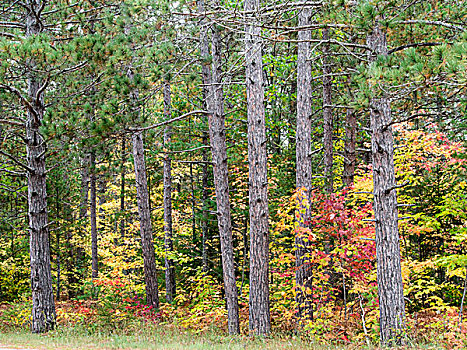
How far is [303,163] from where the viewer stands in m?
9.88

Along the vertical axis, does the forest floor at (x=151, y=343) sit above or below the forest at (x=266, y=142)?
below

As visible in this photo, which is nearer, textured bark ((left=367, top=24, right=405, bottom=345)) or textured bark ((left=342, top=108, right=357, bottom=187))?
textured bark ((left=367, top=24, right=405, bottom=345))

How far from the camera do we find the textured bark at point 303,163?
9.48m

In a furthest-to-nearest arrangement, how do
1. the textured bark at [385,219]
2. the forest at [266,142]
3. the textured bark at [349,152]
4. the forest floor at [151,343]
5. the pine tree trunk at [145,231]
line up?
1. the pine tree trunk at [145,231]
2. the textured bark at [349,152]
3. the forest floor at [151,343]
4. the textured bark at [385,219]
5. the forest at [266,142]

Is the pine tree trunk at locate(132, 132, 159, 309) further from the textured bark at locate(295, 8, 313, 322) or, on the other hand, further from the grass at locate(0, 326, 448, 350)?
the textured bark at locate(295, 8, 313, 322)

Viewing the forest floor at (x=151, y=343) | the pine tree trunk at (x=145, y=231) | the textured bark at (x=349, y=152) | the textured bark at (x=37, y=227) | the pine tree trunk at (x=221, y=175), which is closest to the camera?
the forest floor at (x=151, y=343)

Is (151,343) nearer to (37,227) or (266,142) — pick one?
(37,227)

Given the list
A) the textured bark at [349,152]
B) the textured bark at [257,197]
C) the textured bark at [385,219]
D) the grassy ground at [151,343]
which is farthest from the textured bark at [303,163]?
the textured bark at [385,219]

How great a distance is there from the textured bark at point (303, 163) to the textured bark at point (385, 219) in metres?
3.21

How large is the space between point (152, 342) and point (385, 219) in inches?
193

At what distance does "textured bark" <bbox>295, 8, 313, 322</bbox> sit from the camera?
9477mm

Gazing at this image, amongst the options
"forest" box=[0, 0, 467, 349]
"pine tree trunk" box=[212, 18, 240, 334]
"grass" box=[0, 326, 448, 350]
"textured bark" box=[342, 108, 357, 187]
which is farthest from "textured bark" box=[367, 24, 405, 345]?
"textured bark" box=[342, 108, 357, 187]

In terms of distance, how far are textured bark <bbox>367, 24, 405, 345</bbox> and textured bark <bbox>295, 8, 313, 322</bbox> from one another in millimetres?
3210

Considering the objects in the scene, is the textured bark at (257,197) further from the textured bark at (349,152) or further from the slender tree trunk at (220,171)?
the textured bark at (349,152)
